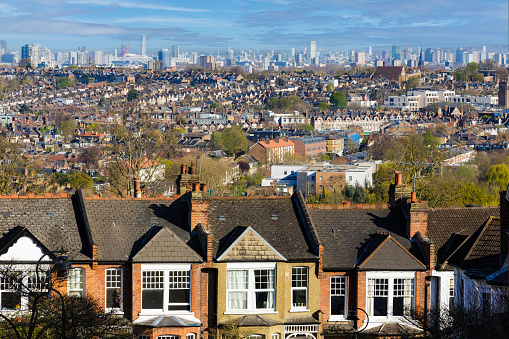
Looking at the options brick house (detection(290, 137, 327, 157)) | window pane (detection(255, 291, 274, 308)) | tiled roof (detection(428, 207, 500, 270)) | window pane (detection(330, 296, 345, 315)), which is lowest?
window pane (detection(330, 296, 345, 315))

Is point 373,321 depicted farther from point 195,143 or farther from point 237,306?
point 195,143

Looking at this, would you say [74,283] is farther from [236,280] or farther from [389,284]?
[389,284]

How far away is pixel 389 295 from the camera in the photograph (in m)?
22.3

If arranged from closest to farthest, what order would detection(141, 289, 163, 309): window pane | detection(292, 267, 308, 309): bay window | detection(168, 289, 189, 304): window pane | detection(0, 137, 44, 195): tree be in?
detection(141, 289, 163, 309): window pane < detection(168, 289, 189, 304): window pane < detection(292, 267, 308, 309): bay window < detection(0, 137, 44, 195): tree

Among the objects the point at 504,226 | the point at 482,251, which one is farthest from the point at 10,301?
the point at 504,226

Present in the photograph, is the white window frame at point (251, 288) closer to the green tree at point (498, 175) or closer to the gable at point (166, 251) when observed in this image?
the gable at point (166, 251)

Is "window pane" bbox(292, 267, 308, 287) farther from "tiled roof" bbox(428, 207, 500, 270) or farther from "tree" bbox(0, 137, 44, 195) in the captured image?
"tree" bbox(0, 137, 44, 195)

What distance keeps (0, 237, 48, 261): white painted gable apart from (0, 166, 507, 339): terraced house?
0.03 metres

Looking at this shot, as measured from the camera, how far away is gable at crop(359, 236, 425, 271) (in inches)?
874

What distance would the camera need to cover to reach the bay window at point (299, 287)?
22016mm

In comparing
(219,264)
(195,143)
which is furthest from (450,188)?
(195,143)

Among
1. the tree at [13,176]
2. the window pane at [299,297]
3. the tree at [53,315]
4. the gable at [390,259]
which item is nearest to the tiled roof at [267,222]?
the window pane at [299,297]

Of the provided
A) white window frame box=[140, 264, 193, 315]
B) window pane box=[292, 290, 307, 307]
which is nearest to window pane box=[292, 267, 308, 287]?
window pane box=[292, 290, 307, 307]

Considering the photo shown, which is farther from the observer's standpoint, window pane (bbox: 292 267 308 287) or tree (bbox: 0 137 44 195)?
tree (bbox: 0 137 44 195)
